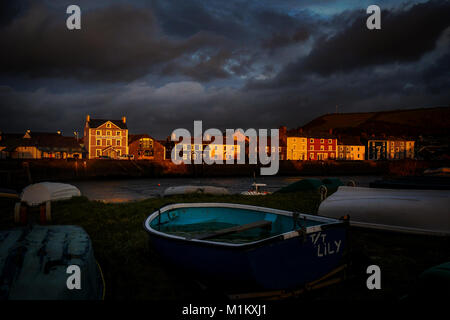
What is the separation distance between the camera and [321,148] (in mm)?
93812

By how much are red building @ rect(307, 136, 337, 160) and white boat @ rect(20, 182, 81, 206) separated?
8156cm

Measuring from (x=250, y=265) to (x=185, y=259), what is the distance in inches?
53.0

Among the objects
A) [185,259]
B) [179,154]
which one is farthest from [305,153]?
[185,259]

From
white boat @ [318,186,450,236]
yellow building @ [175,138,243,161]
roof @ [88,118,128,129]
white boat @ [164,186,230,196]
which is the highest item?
roof @ [88,118,128,129]

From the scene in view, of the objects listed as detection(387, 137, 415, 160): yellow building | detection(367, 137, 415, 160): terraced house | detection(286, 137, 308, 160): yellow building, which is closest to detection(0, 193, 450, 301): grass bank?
detection(286, 137, 308, 160): yellow building

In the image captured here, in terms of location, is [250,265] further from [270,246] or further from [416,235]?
[416,235]

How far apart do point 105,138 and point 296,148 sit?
5529 cm

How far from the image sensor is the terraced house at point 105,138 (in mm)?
72562

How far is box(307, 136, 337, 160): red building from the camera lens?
92500 millimetres

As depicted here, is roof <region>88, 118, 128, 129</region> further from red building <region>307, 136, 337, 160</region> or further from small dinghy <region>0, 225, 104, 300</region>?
small dinghy <region>0, 225, 104, 300</region>

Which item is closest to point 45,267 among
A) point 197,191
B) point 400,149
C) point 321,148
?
point 197,191

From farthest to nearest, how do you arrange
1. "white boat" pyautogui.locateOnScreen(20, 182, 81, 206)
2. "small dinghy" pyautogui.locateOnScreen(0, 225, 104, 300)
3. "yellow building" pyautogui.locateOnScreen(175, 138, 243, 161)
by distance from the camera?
"yellow building" pyautogui.locateOnScreen(175, 138, 243, 161) → "white boat" pyautogui.locateOnScreen(20, 182, 81, 206) → "small dinghy" pyautogui.locateOnScreen(0, 225, 104, 300)

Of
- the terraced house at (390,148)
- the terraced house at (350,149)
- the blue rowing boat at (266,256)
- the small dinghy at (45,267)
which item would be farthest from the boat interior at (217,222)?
the terraced house at (390,148)

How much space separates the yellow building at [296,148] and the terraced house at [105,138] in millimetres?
48131
